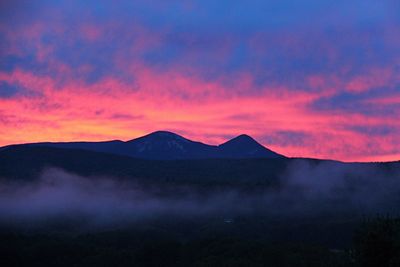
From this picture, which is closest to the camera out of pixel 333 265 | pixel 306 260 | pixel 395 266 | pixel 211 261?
pixel 395 266

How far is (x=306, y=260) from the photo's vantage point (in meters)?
176

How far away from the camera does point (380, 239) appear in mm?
58500

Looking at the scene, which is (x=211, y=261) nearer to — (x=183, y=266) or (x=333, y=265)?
(x=183, y=266)

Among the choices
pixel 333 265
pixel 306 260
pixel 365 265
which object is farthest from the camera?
pixel 306 260

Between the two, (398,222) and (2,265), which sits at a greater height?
(398,222)

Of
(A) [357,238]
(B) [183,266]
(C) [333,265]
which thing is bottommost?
(B) [183,266]

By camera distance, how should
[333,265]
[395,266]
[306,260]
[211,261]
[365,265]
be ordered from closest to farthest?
[395,266], [365,265], [333,265], [306,260], [211,261]

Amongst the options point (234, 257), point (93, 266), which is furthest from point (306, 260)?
point (93, 266)

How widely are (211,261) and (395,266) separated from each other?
138823 mm

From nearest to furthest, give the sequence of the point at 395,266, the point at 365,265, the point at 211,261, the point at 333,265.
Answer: the point at 395,266
the point at 365,265
the point at 333,265
the point at 211,261

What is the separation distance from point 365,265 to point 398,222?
5.76 meters

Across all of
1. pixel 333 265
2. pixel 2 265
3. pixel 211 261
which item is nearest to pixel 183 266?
pixel 211 261

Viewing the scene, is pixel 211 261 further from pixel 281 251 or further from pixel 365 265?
pixel 365 265

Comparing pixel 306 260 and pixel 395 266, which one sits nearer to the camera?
pixel 395 266
